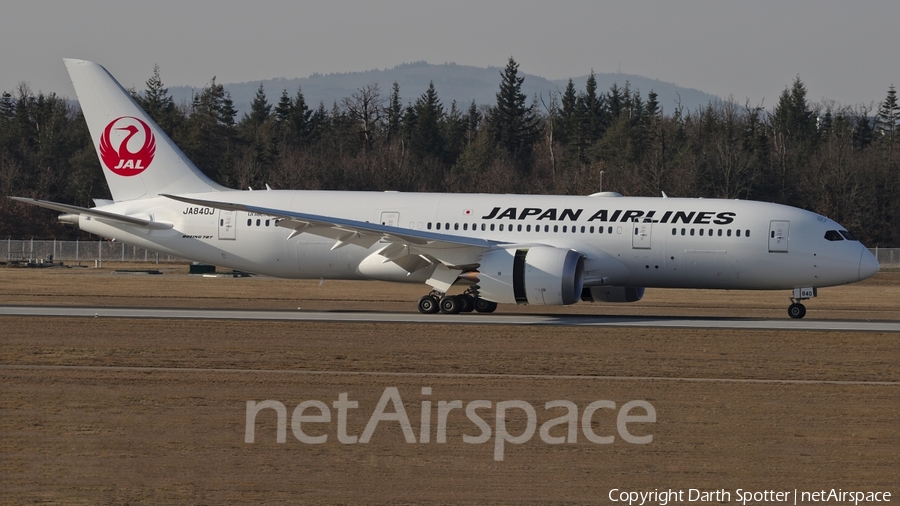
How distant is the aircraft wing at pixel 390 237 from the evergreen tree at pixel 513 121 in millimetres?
73628

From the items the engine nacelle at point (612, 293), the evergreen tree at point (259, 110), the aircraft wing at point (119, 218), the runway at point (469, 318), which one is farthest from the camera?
the evergreen tree at point (259, 110)

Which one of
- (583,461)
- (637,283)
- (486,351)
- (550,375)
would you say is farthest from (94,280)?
(583,461)

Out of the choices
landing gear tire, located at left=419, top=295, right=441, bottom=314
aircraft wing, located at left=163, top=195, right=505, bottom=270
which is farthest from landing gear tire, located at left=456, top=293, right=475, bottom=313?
aircraft wing, located at left=163, top=195, right=505, bottom=270

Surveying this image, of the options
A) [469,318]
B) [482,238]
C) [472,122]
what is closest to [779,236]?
[482,238]

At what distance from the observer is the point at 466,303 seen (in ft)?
95.3

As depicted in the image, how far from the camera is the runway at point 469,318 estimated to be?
86.1 ft

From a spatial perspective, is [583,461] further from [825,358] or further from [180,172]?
[180,172]

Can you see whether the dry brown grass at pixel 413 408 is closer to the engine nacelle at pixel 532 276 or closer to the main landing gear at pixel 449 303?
the engine nacelle at pixel 532 276

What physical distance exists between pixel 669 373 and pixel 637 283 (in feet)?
36.7

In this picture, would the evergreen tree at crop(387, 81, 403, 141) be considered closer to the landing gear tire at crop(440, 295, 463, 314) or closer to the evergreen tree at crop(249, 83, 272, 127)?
the evergreen tree at crop(249, 83, 272, 127)

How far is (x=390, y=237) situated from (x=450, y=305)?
265cm

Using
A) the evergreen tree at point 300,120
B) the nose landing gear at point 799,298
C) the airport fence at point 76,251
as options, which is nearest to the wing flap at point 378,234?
the nose landing gear at point 799,298

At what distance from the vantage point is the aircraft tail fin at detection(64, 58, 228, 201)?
3250cm

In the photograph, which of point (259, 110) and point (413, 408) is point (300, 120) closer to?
point (259, 110)
